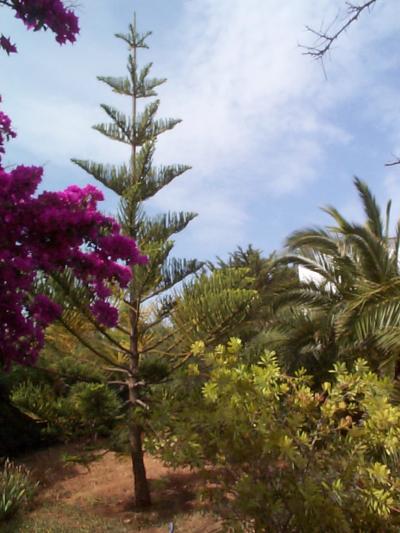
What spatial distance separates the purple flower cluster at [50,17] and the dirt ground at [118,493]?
4.72m

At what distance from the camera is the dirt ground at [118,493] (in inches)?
299

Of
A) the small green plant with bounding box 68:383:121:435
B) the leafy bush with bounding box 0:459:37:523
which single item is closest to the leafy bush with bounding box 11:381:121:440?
the small green plant with bounding box 68:383:121:435

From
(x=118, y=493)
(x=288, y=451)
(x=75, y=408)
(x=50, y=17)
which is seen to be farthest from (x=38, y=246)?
(x=118, y=493)

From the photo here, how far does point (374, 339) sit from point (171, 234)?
3494 millimetres

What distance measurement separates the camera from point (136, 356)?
8906mm

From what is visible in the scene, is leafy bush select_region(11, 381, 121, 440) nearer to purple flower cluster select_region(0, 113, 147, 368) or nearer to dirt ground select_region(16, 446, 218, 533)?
dirt ground select_region(16, 446, 218, 533)

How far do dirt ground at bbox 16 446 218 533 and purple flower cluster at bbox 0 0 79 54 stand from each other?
186 inches

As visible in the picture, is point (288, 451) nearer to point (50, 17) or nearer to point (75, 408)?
point (50, 17)

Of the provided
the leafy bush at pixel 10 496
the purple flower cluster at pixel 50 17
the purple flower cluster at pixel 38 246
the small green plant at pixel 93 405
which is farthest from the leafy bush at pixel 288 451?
the small green plant at pixel 93 405

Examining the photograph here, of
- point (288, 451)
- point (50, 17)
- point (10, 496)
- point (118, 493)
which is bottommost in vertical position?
point (118, 493)

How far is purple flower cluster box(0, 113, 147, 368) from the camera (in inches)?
149

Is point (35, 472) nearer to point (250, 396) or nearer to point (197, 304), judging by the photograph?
point (197, 304)

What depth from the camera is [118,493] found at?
30.2 feet

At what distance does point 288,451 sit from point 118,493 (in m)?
6.53
